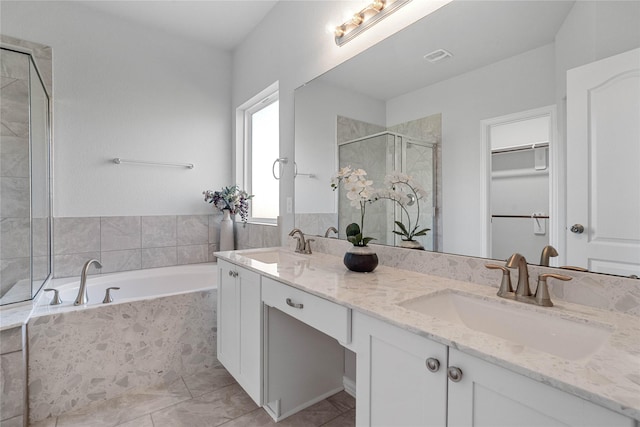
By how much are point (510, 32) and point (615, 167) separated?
58cm

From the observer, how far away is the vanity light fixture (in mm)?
1451

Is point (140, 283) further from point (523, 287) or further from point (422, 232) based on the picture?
point (523, 287)

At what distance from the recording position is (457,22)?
4.00 feet

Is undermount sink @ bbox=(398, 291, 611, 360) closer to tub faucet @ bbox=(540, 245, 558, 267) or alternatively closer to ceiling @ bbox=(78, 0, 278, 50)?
tub faucet @ bbox=(540, 245, 558, 267)

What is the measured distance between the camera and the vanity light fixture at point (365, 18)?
1451mm

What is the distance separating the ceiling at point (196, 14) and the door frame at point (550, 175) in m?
2.05

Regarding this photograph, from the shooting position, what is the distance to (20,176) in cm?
195

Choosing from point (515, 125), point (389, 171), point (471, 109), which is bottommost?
point (389, 171)

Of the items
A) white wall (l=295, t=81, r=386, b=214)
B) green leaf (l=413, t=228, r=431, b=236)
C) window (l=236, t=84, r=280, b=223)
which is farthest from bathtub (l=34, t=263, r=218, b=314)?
green leaf (l=413, t=228, r=431, b=236)

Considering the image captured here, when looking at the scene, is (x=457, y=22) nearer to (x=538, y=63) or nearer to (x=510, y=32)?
(x=510, y=32)

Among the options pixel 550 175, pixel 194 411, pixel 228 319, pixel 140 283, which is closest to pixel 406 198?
pixel 550 175

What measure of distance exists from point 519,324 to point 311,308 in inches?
25.3

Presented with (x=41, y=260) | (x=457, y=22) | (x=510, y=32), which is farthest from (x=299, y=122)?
(x=41, y=260)

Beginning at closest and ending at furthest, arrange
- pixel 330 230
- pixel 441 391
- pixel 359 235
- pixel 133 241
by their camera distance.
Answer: pixel 441 391
pixel 359 235
pixel 330 230
pixel 133 241
